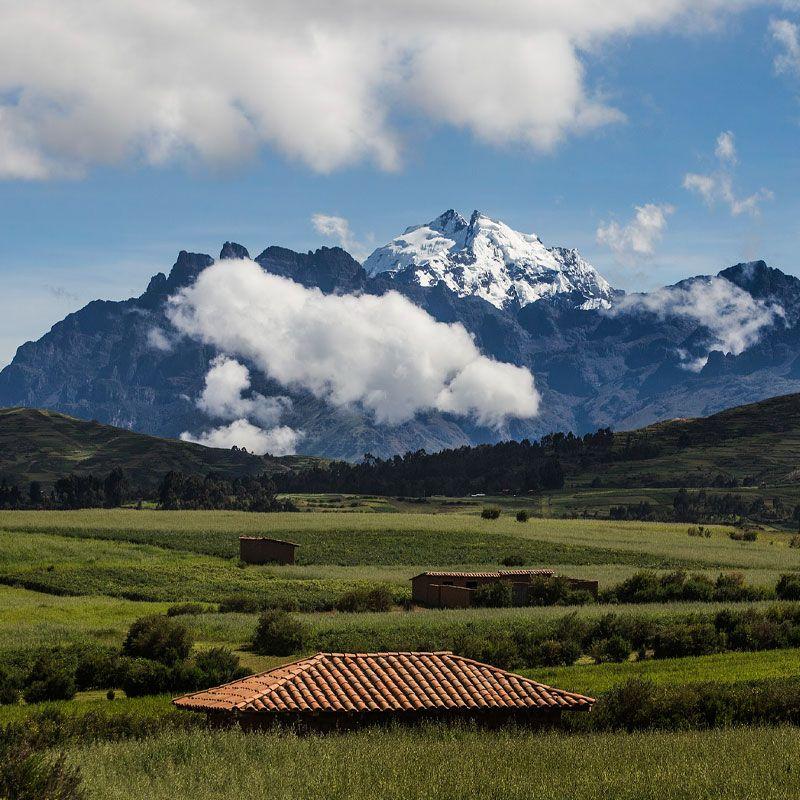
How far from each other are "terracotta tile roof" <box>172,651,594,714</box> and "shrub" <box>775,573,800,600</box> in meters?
47.8

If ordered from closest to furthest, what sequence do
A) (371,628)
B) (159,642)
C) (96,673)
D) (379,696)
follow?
(379,696)
(96,673)
(159,642)
(371,628)

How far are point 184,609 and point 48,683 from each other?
2431 cm

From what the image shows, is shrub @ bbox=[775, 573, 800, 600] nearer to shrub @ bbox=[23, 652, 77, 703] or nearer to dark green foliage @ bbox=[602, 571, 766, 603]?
dark green foliage @ bbox=[602, 571, 766, 603]

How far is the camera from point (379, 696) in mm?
28906

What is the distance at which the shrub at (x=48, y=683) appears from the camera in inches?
1658

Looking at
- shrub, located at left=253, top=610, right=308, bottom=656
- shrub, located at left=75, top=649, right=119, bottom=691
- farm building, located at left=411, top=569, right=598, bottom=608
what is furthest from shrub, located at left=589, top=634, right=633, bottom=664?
farm building, located at left=411, top=569, right=598, bottom=608

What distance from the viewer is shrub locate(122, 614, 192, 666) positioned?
1912 inches

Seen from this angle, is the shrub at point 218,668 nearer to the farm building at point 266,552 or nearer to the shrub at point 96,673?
the shrub at point 96,673

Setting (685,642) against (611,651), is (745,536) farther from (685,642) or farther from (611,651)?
(611,651)

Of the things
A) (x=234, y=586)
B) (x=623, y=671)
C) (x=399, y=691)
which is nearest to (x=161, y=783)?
(x=399, y=691)

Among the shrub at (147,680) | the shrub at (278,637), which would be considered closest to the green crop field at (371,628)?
the shrub at (278,637)

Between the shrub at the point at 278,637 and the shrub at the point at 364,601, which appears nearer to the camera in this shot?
the shrub at the point at 278,637

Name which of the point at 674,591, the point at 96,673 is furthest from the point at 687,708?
the point at 674,591

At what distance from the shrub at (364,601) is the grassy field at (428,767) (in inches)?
1736
